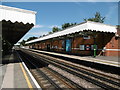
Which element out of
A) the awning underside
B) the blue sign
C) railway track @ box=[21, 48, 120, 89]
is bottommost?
railway track @ box=[21, 48, 120, 89]

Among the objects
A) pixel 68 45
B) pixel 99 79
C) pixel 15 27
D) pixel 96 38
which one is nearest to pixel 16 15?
pixel 15 27

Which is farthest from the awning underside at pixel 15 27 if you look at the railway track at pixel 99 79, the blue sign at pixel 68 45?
the blue sign at pixel 68 45

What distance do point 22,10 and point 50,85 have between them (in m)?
6.73

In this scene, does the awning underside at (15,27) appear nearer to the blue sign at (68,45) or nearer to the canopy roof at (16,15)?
the canopy roof at (16,15)

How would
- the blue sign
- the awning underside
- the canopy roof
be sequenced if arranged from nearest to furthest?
the canopy roof → the awning underside → the blue sign

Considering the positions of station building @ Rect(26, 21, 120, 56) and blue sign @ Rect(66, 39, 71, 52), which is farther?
blue sign @ Rect(66, 39, 71, 52)

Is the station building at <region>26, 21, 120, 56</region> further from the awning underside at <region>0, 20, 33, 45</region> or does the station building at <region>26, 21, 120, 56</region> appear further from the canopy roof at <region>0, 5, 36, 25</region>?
the canopy roof at <region>0, 5, 36, 25</region>

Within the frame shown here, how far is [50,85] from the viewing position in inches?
273

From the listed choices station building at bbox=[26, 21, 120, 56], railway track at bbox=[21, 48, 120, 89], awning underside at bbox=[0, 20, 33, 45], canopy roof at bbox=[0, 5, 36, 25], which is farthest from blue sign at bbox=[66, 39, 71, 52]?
canopy roof at bbox=[0, 5, 36, 25]

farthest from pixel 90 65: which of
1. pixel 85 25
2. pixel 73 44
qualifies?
pixel 73 44

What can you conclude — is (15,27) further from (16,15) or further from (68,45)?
(68,45)

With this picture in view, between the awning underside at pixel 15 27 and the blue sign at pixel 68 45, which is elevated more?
the awning underside at pixel 15 27

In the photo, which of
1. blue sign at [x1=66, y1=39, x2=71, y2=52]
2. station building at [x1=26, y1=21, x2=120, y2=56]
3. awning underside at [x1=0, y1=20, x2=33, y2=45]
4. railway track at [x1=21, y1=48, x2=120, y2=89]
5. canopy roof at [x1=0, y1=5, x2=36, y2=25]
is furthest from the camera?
blue sign at [x1=66, y1=39, x2=71, y2=52]

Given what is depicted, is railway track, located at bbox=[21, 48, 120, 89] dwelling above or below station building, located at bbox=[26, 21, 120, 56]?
below
